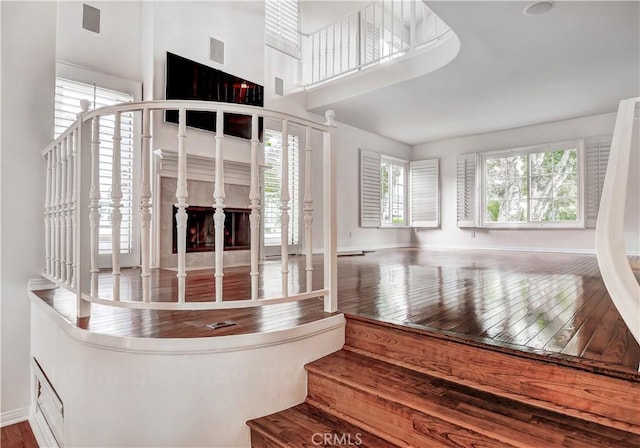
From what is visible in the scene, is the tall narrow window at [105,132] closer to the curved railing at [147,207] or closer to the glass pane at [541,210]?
the curved railing at [147,207]

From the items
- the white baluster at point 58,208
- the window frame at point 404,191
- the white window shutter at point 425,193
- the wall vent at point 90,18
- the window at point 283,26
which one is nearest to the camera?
the white baluster at point 58,208

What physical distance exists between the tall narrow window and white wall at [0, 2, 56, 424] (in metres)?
0.80

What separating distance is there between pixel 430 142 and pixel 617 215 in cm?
747

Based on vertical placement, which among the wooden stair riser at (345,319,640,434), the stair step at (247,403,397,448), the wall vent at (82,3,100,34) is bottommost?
the stair step at (247,403,397,448)

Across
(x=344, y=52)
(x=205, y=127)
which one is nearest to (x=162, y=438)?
(x=205, y=127)

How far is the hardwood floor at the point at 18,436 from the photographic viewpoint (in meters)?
2.25

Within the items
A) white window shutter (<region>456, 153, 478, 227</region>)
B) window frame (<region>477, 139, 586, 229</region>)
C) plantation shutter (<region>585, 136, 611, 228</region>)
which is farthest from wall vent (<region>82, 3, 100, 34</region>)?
plantation shutter (<region>585, 136, 611, 228</region>)

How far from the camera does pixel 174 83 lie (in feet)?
14.2

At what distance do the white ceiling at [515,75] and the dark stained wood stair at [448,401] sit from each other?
3.21 m

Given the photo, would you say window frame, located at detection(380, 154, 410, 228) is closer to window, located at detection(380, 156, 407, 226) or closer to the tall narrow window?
window, located at detection(380, 156, 407, 226)

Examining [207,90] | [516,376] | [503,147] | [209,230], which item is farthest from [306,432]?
[503,147]

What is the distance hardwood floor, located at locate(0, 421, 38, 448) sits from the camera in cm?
225

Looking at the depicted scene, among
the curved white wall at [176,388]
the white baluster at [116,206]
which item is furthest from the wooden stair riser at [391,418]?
the white baluster at [116,206]

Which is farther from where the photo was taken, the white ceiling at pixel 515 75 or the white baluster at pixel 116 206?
the white ceiling at pixel 515 75
